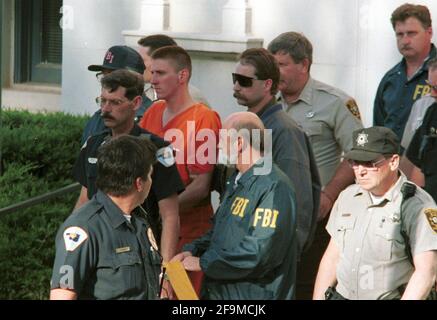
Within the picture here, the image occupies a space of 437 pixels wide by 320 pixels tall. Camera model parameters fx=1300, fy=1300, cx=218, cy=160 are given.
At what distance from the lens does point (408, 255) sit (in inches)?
240

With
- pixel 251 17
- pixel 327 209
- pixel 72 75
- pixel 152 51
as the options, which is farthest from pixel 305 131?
pixel 72 75

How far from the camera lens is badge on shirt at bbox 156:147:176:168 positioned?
6613mm

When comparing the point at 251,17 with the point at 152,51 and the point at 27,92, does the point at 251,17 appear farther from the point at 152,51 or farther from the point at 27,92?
the point at 27,92

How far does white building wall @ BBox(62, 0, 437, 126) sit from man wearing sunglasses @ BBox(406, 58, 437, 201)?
1571 mm

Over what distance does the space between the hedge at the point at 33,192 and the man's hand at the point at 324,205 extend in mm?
1977

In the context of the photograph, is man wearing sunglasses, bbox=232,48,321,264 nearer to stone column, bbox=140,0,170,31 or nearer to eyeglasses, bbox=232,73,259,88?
eyeglasses, bbox=232,73,259,88

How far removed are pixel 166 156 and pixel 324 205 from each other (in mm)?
1298

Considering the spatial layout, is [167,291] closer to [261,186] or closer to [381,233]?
[261,186]

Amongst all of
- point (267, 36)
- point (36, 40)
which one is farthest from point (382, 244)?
point (36, 40)

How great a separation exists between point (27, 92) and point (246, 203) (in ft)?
18.6

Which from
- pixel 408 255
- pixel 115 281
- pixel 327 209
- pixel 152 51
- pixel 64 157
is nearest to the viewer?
pixel 115 281

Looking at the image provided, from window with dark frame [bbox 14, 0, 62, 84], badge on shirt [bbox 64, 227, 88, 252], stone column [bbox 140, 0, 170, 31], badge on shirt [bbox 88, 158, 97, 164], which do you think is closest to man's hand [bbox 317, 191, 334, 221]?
badge on shirt [bbox 88, 158, 97, 164]

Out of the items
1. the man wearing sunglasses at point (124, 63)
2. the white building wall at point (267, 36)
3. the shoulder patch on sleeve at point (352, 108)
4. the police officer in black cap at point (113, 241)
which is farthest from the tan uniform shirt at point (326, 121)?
the police officer in black cap at point (113, 241)

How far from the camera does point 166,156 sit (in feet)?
21.8
